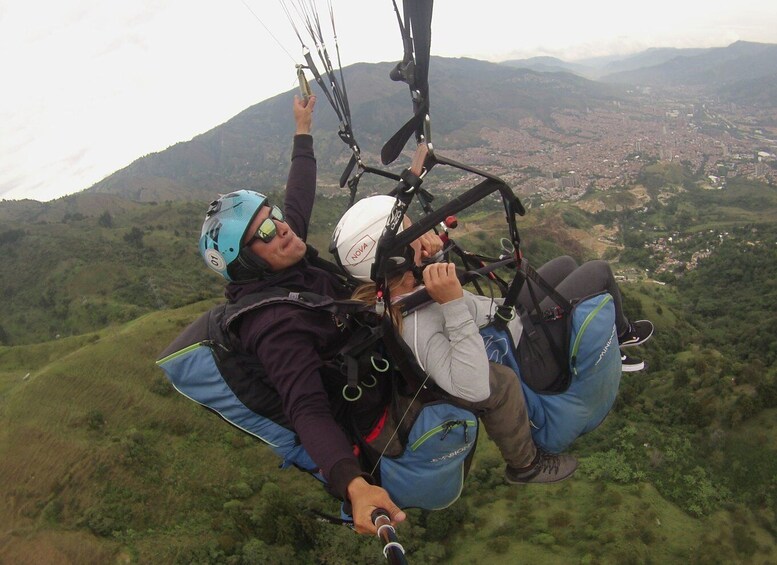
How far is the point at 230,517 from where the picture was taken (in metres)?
16.0

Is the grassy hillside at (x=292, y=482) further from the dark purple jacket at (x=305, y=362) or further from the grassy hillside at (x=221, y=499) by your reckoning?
the dark purple jacket at (x=305, y=362)

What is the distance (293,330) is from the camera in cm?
231

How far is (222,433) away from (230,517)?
14.8ft

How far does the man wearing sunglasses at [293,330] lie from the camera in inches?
80.0

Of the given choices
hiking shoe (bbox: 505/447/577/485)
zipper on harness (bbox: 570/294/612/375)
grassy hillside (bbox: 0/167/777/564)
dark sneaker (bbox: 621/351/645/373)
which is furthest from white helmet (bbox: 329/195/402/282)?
grassy hillside (bbox: 0/167/777/564)

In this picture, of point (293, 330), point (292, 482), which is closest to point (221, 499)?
point (292, 482)

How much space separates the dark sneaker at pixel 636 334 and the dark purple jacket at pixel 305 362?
2557mm

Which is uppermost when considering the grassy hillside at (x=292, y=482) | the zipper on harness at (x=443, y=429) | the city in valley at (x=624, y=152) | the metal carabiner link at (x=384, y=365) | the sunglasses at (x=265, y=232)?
the sunglasses at (x=265, y=232)

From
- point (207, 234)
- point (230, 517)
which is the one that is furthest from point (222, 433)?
point (207, 234)

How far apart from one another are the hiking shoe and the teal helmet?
2.25 m

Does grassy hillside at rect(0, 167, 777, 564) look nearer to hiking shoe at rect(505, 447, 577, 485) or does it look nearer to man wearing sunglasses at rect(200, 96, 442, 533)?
hiking shoe at rect(505, 447, 577, 485)

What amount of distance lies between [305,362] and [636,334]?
3.13m

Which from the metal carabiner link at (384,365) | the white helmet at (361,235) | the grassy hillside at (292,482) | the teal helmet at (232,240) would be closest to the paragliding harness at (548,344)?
the white helmet at (361,235)

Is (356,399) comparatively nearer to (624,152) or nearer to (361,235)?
(361,235)
